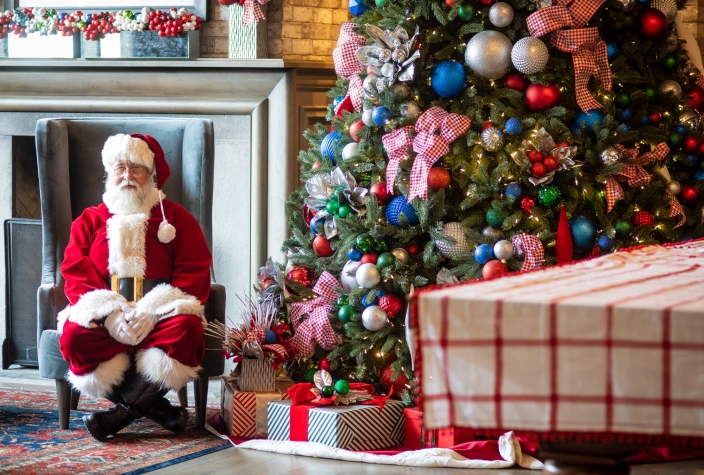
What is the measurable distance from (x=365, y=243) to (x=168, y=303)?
0.76 m

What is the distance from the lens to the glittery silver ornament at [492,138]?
3281 millimetres

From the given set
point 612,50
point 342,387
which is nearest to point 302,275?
point 342,387

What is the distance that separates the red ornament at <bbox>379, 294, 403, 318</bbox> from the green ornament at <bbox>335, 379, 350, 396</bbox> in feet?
0.99

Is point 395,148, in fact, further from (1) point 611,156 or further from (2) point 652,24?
(2) point 652,24

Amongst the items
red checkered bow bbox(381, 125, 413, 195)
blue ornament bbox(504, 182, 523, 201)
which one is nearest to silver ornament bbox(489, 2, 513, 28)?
red checkered bow bbox(381, 125, 413, 195)

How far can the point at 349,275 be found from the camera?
140 inches

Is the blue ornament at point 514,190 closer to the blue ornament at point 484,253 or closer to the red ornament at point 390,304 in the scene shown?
the blue ornament at point 484,253

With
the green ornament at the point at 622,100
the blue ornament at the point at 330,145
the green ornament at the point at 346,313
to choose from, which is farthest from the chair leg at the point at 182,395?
the green ornament at the point at 622,100

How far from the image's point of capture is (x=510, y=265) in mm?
3264

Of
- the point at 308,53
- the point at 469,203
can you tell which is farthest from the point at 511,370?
the point at 308,53

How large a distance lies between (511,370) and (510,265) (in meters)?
2.09

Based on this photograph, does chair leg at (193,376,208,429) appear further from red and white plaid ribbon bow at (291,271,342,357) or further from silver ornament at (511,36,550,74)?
silver ornament at (511,36,550,74)

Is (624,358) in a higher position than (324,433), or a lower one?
higher

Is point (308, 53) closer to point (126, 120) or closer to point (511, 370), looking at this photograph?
point (126, 120)
